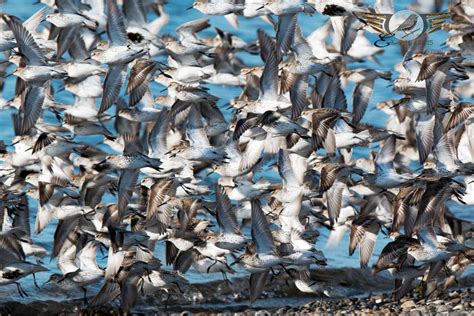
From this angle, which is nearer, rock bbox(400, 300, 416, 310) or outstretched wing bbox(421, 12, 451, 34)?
outstretched wing bbox(421, 12, 451, 34)

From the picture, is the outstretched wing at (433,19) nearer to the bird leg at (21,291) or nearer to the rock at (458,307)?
the rock at (458,307)

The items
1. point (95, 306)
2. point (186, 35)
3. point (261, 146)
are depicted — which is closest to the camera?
point (95, 306)

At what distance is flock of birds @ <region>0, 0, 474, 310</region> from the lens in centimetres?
1080

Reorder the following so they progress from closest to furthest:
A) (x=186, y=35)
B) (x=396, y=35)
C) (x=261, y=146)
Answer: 1. (x=396, y=35)
2. (x=261, y=146)
3. (x=186, y=35)

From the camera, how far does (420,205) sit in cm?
1055

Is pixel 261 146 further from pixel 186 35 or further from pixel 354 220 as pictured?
pixel 186 35

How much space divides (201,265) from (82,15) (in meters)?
2.82

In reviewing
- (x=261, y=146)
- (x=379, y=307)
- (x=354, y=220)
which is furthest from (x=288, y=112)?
(x=379, y=307)

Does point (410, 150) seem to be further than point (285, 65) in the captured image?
Yes

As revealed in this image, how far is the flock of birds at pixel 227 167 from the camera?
1080cm

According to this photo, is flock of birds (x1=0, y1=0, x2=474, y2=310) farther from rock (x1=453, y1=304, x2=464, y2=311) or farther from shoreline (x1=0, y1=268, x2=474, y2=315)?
rock (x1=453, y1=304, x2=464, y2=311)

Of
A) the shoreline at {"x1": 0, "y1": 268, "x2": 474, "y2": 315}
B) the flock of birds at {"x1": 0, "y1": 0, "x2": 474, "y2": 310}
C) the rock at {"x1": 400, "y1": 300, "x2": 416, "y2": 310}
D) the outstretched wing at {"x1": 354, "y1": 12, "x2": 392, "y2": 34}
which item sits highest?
the outstretched wing at {"x1": 354, "y1": 12, "x2": 392, "y2": 34}

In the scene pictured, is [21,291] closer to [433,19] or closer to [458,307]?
[458,307]

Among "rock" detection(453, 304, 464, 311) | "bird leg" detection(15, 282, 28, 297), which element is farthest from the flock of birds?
"rock" detection(453, 304, 464, 311)
